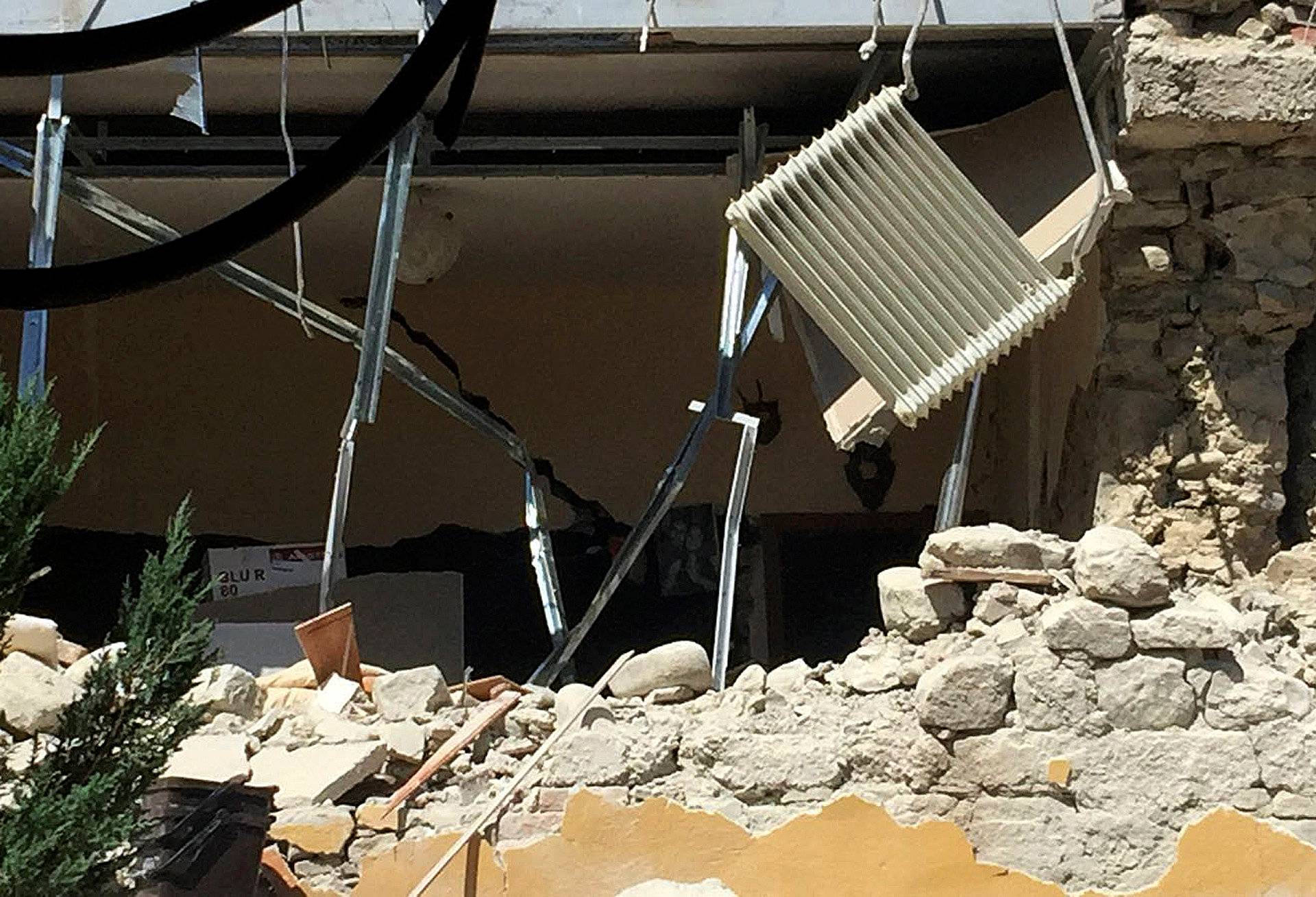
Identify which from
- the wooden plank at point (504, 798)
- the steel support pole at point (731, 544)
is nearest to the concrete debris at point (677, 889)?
the wooden plank at point (504, 798)

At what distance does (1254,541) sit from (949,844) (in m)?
1.88

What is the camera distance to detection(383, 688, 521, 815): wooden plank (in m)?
4.80

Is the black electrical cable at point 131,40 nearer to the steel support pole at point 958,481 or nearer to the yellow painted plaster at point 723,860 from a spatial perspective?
the yellow painted plaster at point 723,860

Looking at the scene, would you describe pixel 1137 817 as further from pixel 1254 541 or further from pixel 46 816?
pixel 46 816

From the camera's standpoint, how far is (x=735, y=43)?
236 inches

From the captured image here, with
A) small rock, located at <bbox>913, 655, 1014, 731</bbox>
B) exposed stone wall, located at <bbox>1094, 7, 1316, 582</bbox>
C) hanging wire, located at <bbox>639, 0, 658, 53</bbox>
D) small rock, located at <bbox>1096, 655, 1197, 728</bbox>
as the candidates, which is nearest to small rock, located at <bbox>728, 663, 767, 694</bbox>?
small rock, located at <bbox>913, 655, 1014, 731</bbox>

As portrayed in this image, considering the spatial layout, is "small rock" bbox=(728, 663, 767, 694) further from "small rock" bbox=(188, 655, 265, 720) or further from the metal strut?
"small rock" bbox=(188, 655, 265, 720)

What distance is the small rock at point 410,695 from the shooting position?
510 cm

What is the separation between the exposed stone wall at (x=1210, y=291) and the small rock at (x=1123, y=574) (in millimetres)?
1229

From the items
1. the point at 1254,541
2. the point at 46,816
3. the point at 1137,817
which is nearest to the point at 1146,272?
the point at 1254,541

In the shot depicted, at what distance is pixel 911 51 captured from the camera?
5.99m

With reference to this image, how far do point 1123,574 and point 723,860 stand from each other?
1.29 metres

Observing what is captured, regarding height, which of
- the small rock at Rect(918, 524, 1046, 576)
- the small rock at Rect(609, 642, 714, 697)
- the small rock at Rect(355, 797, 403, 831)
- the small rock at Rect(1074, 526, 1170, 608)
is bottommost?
the small rock at Rect(355, 797, 403, 831)

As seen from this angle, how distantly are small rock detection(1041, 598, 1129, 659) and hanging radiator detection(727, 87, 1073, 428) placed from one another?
114 centimetres
